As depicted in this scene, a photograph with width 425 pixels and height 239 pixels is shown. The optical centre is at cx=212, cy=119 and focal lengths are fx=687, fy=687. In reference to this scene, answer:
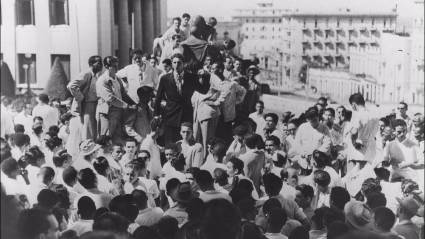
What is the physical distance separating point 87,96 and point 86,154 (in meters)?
0.55

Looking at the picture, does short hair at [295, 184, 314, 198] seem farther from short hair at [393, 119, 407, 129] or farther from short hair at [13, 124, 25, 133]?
short hair at [13, 124, 25, 133]

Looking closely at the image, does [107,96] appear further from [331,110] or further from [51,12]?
[331,110]

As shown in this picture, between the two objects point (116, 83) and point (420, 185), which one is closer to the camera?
point (420, 185)

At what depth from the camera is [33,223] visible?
238 inches

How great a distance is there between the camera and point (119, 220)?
5699 millimetres

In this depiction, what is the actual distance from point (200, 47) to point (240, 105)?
65cm

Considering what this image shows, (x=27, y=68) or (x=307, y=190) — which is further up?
(x=27, y=68)

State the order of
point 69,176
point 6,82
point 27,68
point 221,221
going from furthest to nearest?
point 6,82 < point 27,68 < point 69,176 < point 221,221

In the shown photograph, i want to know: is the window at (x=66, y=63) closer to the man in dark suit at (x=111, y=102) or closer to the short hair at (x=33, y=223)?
the man in dark suit at (x=111, y=102)

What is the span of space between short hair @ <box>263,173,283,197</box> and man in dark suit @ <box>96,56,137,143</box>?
4.63 ft

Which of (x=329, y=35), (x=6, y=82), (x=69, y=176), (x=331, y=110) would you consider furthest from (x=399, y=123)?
(x=6, y=82)

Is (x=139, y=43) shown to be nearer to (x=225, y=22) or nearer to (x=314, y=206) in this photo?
(x=225, y=22)

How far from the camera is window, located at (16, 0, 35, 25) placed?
21.4 ft

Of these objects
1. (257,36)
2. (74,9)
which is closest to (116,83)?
(74,9)
